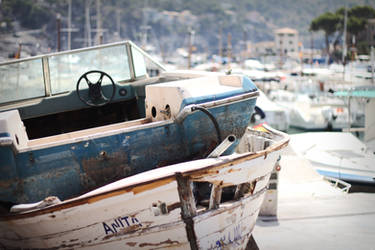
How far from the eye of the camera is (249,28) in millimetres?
178375

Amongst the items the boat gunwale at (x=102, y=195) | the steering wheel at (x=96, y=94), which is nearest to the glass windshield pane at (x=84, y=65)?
the steering wheel at (x=96, y=94)

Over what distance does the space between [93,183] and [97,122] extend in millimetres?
2547

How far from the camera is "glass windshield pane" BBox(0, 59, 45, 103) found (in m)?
6.66

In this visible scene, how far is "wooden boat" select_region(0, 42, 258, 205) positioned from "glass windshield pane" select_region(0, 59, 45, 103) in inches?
0.6

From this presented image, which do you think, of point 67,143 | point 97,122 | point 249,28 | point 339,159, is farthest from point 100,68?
point 249,28

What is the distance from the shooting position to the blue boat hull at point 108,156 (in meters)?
4.29

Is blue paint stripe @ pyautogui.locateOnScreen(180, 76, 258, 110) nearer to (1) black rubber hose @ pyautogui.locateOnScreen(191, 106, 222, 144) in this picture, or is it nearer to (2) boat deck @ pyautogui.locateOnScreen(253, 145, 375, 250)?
A: (1) black rubber hose @ pyautogui.locateOnScreen(191, 106, 222, 144)

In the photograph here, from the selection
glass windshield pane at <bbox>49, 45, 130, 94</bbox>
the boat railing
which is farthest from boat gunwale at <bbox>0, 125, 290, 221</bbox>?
the boat railing

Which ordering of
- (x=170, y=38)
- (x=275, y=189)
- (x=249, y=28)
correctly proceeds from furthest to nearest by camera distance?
(x=249, y=28) → (x=170, y=38) → (x=275, y=189)

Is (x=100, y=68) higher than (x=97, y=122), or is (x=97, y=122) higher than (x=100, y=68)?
(x=100, y=68)

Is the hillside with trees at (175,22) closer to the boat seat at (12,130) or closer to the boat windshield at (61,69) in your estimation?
the boat windshield at (61,69)

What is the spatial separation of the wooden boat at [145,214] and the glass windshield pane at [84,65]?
297cm

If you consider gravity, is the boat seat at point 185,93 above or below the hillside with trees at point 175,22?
below

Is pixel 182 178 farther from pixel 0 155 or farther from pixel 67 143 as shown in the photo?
pixel 0 155
